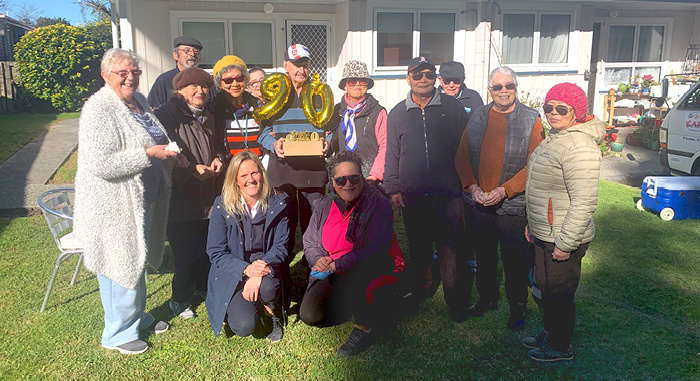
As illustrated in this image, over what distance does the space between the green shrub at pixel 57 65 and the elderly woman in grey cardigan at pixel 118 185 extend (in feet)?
43.2

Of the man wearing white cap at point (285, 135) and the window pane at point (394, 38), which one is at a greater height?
the window pane at point (394, 38)

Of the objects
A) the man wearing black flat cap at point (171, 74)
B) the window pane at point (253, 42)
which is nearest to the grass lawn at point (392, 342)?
the man wearing black flat cap at point (171, 74)

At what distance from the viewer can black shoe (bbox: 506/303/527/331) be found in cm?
360

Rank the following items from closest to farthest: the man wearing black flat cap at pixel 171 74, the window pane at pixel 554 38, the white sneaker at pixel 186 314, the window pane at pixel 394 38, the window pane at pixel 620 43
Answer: the white sneaker at pixel 186 314
the man wearing black flat cap at pixel 171 74
the window pane at pixel 394 38
the window pane at pixel 554 38
the window pane at pixel 620 43

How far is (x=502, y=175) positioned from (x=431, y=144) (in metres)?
0.55

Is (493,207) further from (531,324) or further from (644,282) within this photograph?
(644,282)

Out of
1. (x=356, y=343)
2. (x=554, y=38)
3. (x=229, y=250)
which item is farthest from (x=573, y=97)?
(x=554, y=38)

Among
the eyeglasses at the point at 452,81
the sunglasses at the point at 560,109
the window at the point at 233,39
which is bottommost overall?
the sunglasses at the point at 560,109

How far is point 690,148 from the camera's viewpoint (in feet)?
23.4

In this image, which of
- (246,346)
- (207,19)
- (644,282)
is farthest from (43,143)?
(644,282)

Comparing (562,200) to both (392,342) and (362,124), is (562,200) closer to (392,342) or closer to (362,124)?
(392,342)

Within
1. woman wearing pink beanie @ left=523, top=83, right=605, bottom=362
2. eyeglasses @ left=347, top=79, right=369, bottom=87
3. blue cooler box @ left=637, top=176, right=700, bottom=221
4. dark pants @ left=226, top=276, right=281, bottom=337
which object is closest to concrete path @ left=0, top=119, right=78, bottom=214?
dark pants @ left=226, top=276, right=281, bottom=337

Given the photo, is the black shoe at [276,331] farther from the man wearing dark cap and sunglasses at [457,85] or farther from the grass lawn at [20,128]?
the grass lawn at [20,128]

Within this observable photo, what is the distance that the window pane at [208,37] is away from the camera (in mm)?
9094
